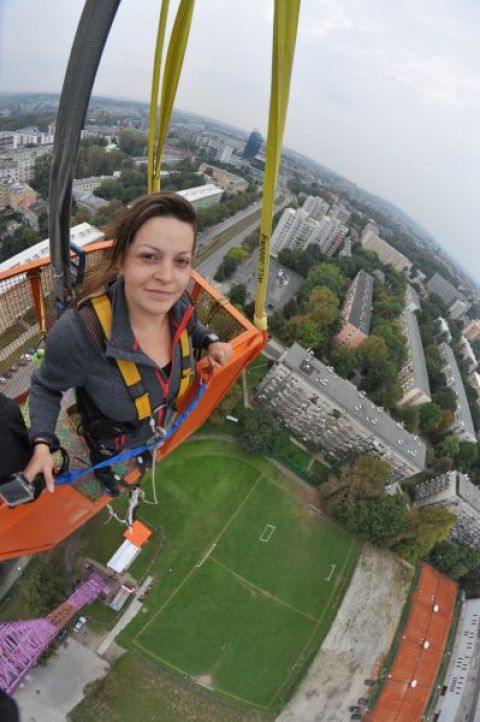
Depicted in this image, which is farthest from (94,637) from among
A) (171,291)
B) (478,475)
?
(478,475)

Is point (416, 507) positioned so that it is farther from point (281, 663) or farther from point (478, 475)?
point (281, 663)

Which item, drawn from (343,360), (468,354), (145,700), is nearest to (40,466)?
(145,700)

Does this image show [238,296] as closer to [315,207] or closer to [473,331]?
[315,207]

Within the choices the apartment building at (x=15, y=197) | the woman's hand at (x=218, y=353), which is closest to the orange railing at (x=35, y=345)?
the woman's hand at (x=218, y=353)

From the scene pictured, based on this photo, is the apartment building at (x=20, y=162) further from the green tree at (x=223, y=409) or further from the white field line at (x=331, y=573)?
the white field line at (x=331, y=573)

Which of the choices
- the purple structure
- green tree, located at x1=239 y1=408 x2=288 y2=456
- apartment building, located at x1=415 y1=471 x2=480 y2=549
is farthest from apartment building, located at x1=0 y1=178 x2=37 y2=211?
apartment building, located at x1=415 y1=471 x2=480 y2=549
